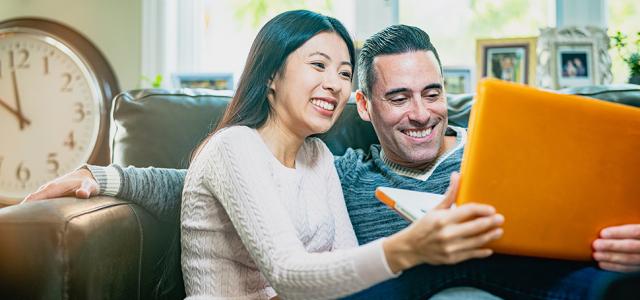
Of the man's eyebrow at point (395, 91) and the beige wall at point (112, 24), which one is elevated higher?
the beige wall at point (112, 24)

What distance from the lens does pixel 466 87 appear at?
7.61 ft

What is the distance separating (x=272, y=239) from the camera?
940mm

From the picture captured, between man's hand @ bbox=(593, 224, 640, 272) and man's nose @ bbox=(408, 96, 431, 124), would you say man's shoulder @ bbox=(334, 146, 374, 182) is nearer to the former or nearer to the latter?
man's nose @ bbox=(408, 96, 431, 124)

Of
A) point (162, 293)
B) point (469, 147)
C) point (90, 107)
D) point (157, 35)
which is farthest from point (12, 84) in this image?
point (469, 147)

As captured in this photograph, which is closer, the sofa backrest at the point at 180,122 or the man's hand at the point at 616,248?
the man's hand at the point at 616,248

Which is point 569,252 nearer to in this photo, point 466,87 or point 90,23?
point 466,87

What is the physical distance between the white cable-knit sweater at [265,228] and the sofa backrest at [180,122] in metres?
0.30

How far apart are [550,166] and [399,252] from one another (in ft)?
0.79

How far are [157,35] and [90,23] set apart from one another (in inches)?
12.4

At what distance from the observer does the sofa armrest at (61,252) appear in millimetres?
961

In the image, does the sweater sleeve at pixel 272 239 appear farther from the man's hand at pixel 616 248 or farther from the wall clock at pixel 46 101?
the wall clock at pixel 46 101

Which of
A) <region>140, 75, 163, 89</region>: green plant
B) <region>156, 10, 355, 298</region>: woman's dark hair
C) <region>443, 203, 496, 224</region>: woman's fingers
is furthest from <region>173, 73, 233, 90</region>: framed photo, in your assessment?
<region>443, 203, 496, 224</region>: woman's fingers

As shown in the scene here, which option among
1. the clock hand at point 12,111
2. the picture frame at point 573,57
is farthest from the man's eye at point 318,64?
the clock hand at point 12,111

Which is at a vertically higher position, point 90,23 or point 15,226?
point 90,23
